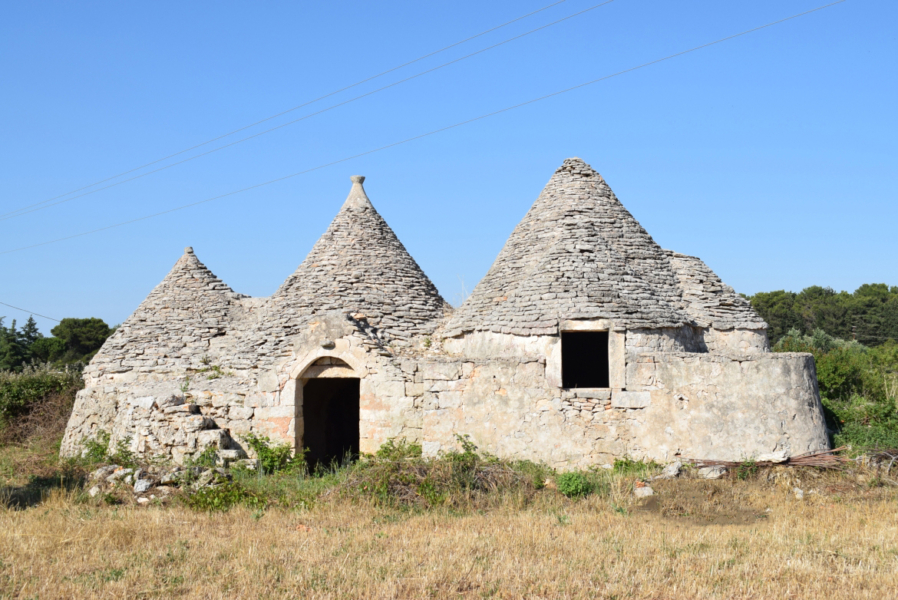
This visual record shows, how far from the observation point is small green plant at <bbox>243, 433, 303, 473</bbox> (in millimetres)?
11312

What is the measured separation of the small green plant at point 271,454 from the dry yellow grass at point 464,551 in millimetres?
2431

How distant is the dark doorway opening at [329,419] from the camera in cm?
1342

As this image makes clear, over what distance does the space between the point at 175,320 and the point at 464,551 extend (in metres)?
10.3

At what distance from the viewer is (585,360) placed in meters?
15.8

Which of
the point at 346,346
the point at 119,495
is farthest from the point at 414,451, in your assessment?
the point at 119,495

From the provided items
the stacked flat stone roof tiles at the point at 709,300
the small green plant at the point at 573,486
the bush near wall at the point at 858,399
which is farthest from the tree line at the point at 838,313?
the small green plant at the point at 573,486

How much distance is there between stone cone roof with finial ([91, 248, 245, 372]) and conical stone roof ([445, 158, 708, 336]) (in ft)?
17.4

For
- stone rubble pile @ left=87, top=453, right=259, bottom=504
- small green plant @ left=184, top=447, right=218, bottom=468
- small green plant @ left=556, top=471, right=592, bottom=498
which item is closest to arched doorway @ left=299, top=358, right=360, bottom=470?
small green plant @ left=184, top=447, right=218, bottom=468

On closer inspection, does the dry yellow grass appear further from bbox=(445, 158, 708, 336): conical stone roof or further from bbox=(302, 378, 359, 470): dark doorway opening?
bbox=(302, 378, 359, 470): dark doorway opening

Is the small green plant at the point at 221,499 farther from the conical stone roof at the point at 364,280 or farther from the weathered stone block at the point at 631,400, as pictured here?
the weathered stone block at the point at 631,400

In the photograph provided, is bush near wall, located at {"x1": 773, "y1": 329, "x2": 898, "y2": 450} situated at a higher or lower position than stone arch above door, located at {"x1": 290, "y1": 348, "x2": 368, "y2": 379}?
lower

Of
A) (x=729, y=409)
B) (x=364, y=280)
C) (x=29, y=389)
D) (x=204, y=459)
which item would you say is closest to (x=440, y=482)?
(x=204, y=459)

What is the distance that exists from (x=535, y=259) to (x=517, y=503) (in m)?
5.24

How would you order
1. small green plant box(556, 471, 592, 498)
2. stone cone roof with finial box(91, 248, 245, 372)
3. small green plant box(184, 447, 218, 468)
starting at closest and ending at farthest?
small green plant box(556, 471, 592, 498) < small green plant box(184, 447, 218, 468) < stone cone roof with finial box(91, 248, 245, 372)
